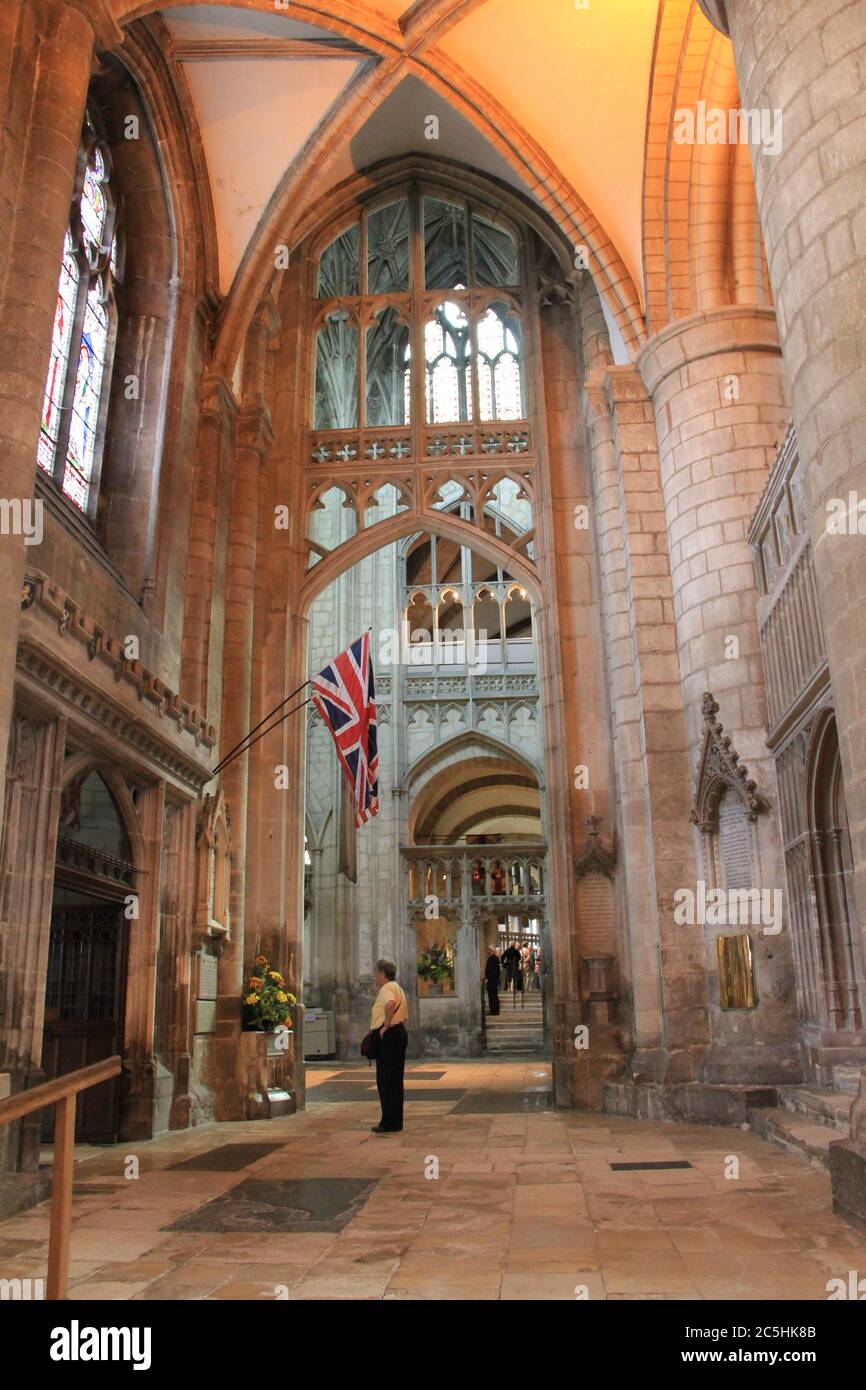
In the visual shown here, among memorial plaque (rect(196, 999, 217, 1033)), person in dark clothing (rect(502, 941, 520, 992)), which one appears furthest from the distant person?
person in dark clothing (rect(502, 941, 520, 992))

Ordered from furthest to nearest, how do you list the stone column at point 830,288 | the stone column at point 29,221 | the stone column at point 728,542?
the stone column at point 728,542, the stone column at point 29,221, the stone column at point 830,288

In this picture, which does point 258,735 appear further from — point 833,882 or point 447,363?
point 447,363

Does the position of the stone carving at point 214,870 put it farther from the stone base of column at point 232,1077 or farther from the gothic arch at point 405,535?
the gothic arch at point 405,535

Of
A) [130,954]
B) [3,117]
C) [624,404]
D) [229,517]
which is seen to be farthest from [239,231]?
[130,954]

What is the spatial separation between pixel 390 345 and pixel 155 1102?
1471cm

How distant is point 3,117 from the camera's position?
7.43 metres

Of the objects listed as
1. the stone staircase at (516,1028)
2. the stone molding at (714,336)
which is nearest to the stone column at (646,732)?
the stone molding at (714,336)

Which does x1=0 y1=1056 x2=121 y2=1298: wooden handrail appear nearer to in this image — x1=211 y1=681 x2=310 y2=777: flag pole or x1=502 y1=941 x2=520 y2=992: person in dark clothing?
x1=211 y1=681 x2=310 y2=777: flag pole

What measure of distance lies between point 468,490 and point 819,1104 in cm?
955

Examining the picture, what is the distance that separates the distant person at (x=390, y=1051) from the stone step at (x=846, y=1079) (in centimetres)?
332

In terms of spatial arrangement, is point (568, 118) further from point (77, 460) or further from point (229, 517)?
point (77, 460)

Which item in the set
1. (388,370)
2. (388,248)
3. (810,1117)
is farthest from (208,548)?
(388,370)

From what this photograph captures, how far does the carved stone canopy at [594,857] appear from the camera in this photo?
12703 millimetres

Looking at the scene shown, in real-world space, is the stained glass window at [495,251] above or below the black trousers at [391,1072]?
above
